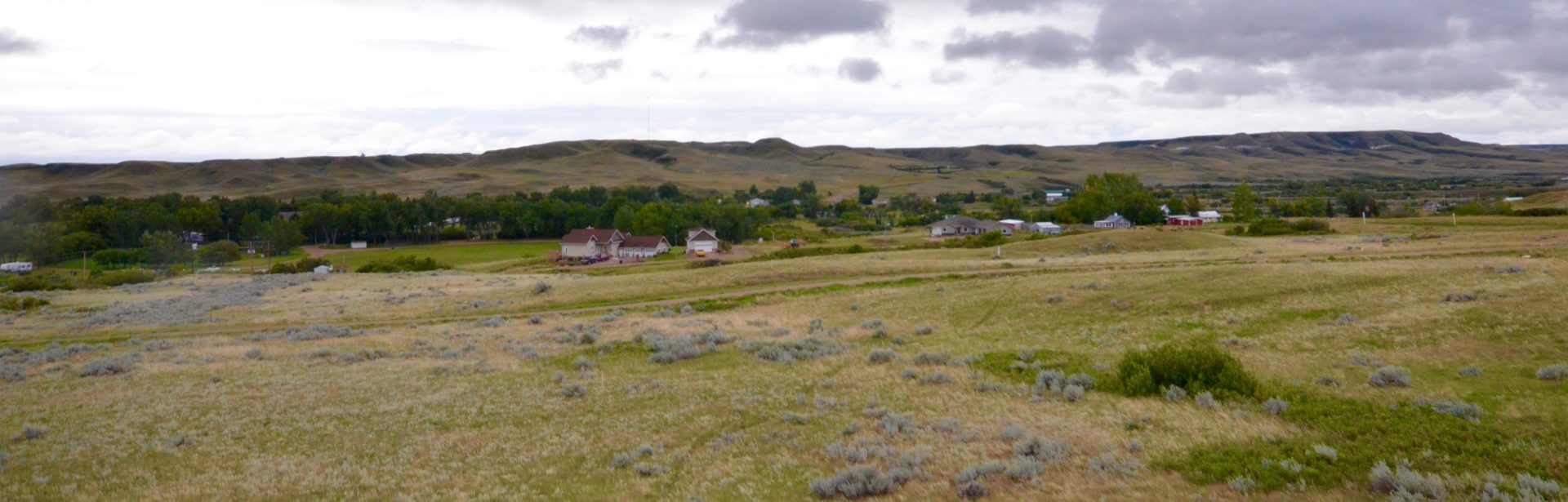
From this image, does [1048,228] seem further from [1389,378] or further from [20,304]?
[20,304]

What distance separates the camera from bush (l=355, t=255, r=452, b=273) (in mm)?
79688

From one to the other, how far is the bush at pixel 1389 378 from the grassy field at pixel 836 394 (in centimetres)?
10

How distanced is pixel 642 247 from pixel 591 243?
213 inches

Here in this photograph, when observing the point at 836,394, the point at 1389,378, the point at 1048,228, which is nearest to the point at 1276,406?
the point at 1389,378

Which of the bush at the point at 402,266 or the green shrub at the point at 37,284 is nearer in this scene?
the green shrub at the point at 37,284

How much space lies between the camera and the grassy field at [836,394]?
43.1 feet

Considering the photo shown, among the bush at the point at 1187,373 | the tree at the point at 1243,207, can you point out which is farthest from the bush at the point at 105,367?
the tree at the point at 1243,207

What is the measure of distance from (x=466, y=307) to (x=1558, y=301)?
39.6m

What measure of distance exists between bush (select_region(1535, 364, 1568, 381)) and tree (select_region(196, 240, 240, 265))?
10587 cm

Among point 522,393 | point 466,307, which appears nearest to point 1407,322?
point 522,393

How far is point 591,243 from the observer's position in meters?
96.6

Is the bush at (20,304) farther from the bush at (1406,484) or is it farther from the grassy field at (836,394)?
the bush at (1406,484)

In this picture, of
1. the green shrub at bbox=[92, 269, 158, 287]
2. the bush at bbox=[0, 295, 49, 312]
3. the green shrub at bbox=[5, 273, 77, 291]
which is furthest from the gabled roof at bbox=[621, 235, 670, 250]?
the bush at bbox=[0, 295, 49, 312]

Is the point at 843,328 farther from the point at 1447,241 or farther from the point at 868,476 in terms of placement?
the point at 1447,241
